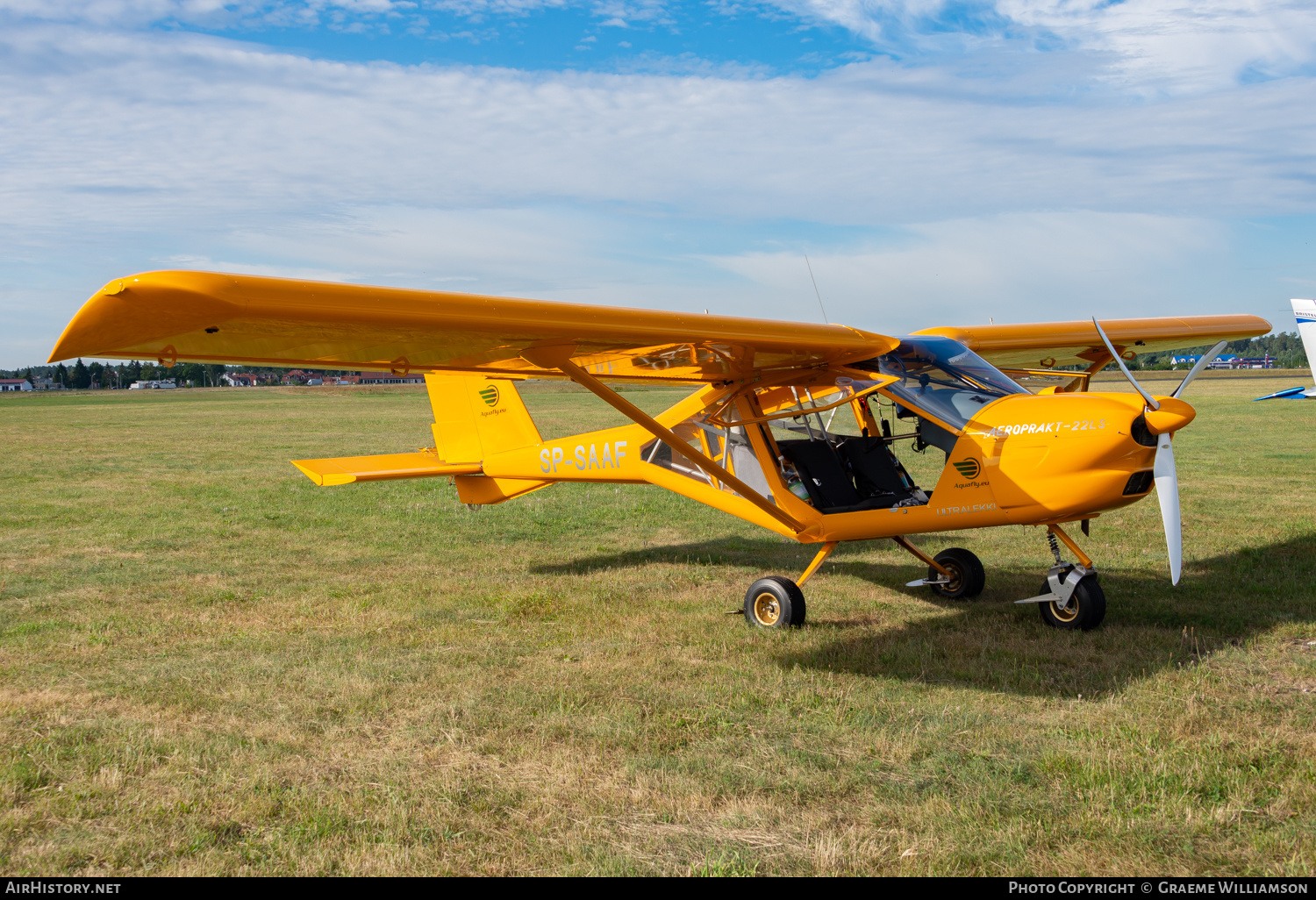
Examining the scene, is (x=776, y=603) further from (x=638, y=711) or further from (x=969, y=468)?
(x=638, y=711)

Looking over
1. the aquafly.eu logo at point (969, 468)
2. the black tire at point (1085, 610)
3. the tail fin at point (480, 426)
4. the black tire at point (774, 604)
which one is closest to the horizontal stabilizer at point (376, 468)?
the tail fin at point (480, 426)

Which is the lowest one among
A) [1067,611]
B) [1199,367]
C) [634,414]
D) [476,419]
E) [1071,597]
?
[1067,611]

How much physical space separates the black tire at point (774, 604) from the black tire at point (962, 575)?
1.69 meters

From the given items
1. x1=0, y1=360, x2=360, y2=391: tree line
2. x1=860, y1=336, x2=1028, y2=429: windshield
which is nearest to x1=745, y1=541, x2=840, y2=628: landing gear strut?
x1=860, y1=336, x2=1028, y2=429: windshield

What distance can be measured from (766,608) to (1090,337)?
16.1 ft

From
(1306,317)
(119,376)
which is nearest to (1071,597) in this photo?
(1306,317)

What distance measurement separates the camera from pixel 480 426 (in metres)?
9.48

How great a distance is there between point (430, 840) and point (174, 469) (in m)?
16.4

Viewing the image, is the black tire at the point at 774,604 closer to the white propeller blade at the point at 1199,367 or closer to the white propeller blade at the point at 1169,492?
the white propeller blade at the point at 1169,492

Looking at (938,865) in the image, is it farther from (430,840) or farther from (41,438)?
(41,438)

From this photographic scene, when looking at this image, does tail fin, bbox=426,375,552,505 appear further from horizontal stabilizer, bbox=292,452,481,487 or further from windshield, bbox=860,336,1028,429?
windshield, bbox=860,336,1028,429

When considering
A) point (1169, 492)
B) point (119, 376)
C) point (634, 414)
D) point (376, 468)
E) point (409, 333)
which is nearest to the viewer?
point (409, 333)

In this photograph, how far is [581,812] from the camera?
377 cm

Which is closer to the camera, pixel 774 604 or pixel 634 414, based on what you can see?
pixel 634 414
